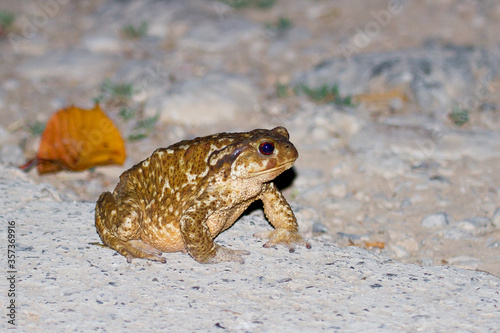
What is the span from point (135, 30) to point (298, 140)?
4.11 meters

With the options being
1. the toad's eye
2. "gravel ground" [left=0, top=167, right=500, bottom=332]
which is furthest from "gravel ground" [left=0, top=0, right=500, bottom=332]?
the toad's eye

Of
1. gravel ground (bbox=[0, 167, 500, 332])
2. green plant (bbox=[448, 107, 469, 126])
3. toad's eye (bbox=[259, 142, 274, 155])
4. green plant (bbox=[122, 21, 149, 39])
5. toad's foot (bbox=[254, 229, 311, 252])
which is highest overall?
green plant (bbox=[122, 21, 149, 39])

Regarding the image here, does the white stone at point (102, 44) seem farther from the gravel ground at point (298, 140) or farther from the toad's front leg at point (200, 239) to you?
the toad's front leg at point (200, 239)

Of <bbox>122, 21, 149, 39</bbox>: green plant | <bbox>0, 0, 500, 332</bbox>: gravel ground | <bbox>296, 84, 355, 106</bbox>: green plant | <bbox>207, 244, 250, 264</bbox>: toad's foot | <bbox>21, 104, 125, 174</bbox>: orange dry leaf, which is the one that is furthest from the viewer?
<bbox>122, 21, 149, 39</bbox>: green plant

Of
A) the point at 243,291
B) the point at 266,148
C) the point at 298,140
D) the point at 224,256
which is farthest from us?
the point at 298,140

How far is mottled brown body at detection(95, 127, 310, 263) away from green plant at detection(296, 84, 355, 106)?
308 cm

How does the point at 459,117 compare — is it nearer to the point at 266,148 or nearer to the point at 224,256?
the point at 266,148

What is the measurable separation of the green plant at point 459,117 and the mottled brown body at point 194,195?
3332 millimetres

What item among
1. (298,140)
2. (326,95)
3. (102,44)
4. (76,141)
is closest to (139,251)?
(76,141)

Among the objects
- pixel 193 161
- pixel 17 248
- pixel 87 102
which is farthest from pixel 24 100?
pixel 193 161

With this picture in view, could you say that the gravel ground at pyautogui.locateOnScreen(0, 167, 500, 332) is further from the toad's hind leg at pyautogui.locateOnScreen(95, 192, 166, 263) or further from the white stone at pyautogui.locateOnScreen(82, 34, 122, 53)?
the white stone at pyautogui.locateOnScreen(82, 34, 122, 53)

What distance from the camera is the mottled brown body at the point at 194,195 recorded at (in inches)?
154

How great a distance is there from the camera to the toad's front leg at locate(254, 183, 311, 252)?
169 inches

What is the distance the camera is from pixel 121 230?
4055 millimetres
